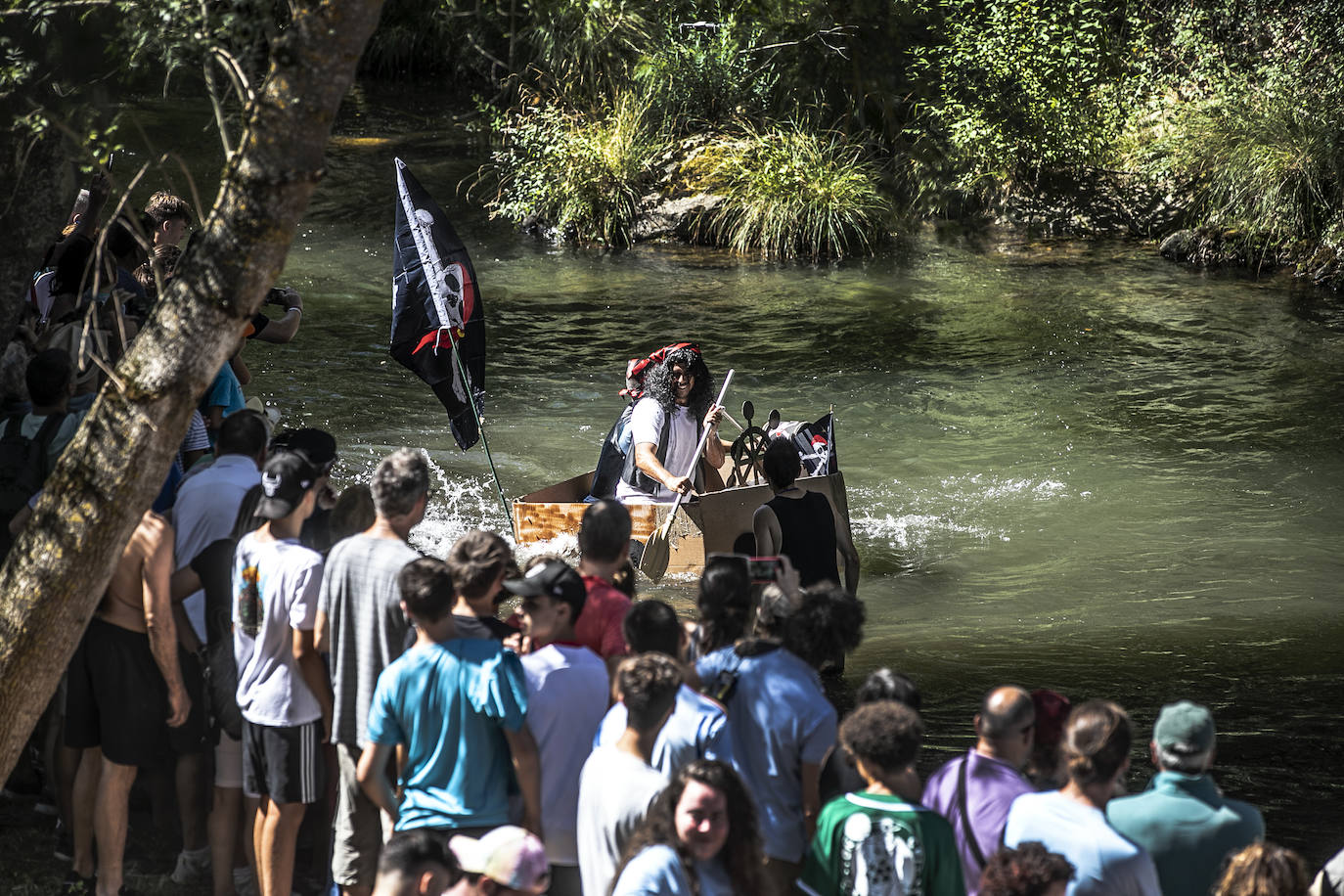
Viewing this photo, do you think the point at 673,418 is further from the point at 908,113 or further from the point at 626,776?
the point at 908,113

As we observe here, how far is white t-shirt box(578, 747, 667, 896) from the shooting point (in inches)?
161

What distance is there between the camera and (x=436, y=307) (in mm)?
8438

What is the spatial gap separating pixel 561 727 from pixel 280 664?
110 centimetres

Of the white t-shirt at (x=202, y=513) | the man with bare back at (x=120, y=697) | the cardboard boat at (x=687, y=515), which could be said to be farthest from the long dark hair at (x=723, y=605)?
the cardboard boat at (x=687, y=515)

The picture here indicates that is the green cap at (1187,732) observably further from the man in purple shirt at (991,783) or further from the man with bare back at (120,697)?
the man with bare back at (120,697)

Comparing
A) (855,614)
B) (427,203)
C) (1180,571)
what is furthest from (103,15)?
(1180,571)

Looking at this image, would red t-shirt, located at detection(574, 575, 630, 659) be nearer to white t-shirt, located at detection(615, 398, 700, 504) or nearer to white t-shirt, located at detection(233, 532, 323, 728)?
white t-shirt, located at detection(233, 532, 323, 728)

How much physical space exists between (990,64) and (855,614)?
18928mm

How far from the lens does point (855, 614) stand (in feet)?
15.5

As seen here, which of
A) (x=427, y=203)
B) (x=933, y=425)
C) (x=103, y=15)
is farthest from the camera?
(x=933, y=425)

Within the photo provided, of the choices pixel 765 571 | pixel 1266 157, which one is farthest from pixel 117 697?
pixel 1266 157

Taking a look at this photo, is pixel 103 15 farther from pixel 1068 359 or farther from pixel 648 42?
pixel 648 42

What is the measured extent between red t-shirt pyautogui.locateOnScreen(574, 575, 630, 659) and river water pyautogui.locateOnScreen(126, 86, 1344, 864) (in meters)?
2.46

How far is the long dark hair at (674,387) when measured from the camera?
27.1ft
